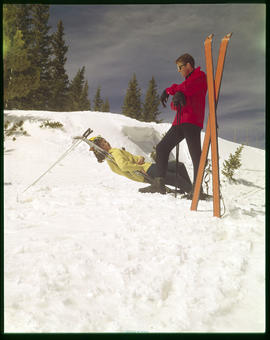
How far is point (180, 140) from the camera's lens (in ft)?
9.45

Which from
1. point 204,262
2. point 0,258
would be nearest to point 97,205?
point 0,258

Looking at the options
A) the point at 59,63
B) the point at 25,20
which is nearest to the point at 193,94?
the point at 59,63

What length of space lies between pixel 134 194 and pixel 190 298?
218 centimetres

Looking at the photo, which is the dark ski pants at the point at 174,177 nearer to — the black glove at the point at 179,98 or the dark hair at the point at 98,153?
the dark hair at the point at 98,153

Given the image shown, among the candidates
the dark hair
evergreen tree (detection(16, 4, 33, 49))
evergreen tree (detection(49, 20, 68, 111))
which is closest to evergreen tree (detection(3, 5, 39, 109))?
evergreen tree (detection(16, 4, 33, 49))

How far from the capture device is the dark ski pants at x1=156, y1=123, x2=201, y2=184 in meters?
2.71

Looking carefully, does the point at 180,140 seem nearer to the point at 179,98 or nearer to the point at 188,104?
the point at 188,104

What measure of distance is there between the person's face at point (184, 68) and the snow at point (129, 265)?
1.47 meters

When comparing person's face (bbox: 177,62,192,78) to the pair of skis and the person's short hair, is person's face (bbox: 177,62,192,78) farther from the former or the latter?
the pair of skis

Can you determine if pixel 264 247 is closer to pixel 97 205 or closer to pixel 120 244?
pixel 120 244

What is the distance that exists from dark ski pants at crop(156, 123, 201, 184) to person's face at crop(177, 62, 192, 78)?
0.55m

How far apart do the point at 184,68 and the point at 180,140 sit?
0.81 m

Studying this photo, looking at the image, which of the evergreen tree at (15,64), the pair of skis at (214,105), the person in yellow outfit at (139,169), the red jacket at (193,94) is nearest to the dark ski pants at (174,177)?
the person in yellow outfit at (139,169)

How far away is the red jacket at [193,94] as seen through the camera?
97.9 inches
